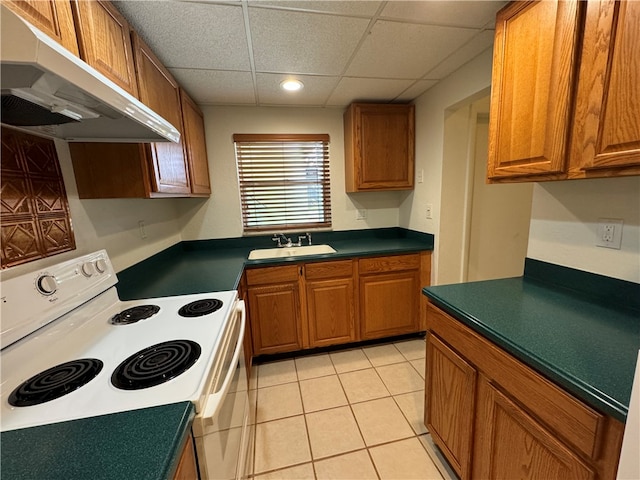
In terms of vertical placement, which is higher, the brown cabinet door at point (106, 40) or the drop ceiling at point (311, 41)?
the drop ceiling at point (311, 41)

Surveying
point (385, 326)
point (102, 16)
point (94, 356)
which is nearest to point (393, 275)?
point (385, 326)

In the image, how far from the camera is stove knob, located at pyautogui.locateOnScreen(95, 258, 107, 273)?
1174 mm

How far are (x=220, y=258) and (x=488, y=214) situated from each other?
234 centimetres

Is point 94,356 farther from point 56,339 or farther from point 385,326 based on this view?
point 385,326

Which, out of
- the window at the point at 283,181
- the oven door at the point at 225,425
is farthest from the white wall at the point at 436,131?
the oven door at the point at 225,425

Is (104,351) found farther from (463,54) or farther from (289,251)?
(463,54)

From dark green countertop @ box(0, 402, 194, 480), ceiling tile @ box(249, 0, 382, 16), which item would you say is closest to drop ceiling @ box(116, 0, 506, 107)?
ceiling tile @ box(249, 0, 382, 16)

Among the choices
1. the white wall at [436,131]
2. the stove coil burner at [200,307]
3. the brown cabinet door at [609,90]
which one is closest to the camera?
the brown cabinet door at [609,90]

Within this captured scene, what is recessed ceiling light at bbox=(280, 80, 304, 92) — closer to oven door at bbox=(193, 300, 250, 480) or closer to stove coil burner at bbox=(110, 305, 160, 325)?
oven door at bbox=(193, 300, 250, 480)

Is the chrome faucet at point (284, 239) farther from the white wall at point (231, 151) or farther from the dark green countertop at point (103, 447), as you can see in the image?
the dark green countertop at point (103, 447)

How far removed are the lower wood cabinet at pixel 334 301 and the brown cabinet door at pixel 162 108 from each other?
0.86 metres

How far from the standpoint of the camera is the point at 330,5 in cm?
119

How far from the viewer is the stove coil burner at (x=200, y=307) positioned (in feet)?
3.74

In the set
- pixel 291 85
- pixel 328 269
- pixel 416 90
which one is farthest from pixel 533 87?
pixel 328 269
